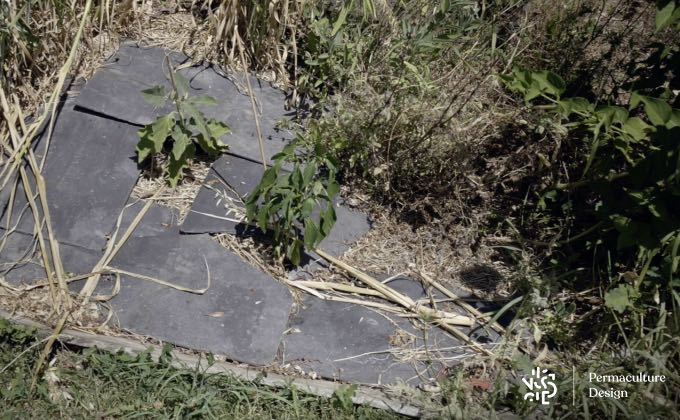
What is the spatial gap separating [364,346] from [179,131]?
1.38 metres

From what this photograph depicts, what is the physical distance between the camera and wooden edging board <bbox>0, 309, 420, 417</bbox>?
2.64 m

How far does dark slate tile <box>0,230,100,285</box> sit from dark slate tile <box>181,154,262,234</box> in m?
0.47

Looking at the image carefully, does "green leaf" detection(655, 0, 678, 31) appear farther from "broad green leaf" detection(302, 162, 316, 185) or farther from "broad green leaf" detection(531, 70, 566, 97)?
"broad green leaf" detection(302, 162, 316, 185)

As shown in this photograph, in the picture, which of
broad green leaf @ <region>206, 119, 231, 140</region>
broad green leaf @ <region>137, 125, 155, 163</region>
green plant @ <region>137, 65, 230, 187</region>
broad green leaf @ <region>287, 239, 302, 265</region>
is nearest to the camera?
broad green leaf @ <region>287, 239, 302, 265</region>

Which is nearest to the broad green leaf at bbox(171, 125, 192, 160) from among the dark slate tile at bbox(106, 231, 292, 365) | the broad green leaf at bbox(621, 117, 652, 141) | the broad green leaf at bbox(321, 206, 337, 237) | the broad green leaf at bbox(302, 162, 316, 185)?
the dark slate tile at bbox(106, 231, 292, 365)

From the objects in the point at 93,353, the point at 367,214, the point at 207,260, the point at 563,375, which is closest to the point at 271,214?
the point at 207,260

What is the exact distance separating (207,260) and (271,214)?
405 mm

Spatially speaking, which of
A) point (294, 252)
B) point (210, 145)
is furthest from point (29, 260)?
point (294, 252)

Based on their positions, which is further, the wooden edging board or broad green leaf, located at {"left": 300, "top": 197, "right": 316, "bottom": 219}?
broad green leaf, located at {"left": 300, "top": 197, "right": 316, "bottom": 219}

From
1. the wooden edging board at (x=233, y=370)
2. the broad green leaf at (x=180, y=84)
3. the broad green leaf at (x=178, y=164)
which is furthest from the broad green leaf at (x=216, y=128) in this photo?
the wooden edging board at (x=233, y=370)

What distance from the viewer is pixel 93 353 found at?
2.68 m

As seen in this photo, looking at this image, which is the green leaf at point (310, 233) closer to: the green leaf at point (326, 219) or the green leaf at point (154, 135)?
→ the green leaf at point (326, 219)

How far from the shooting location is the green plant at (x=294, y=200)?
2.90 meters
